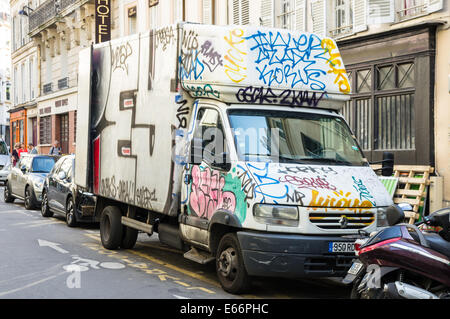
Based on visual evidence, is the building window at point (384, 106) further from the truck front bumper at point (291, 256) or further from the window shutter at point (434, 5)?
the truck front bumper at point (291, 256)

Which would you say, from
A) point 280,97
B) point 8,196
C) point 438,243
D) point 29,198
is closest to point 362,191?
point 280,97

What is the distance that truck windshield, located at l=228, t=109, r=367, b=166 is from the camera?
755cm

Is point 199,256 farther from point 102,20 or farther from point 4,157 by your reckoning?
point 102,20

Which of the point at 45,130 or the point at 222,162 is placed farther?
the point at 45,130

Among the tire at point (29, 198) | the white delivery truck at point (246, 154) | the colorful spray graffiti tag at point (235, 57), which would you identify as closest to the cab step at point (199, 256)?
the white delivery truck at point (246, 154)

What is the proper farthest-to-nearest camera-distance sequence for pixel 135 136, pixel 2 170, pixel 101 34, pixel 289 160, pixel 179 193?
pixel 101 34
pixel 2 170
pixel 135 136
pixel 179 193
pixel 289 160

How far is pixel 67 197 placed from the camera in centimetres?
1436

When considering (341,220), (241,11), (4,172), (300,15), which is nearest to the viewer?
(341,220)

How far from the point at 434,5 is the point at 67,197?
8896mm

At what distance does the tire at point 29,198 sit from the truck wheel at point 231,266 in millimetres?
11450

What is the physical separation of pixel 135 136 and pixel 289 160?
2.90 metres

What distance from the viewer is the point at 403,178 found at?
557 inches
